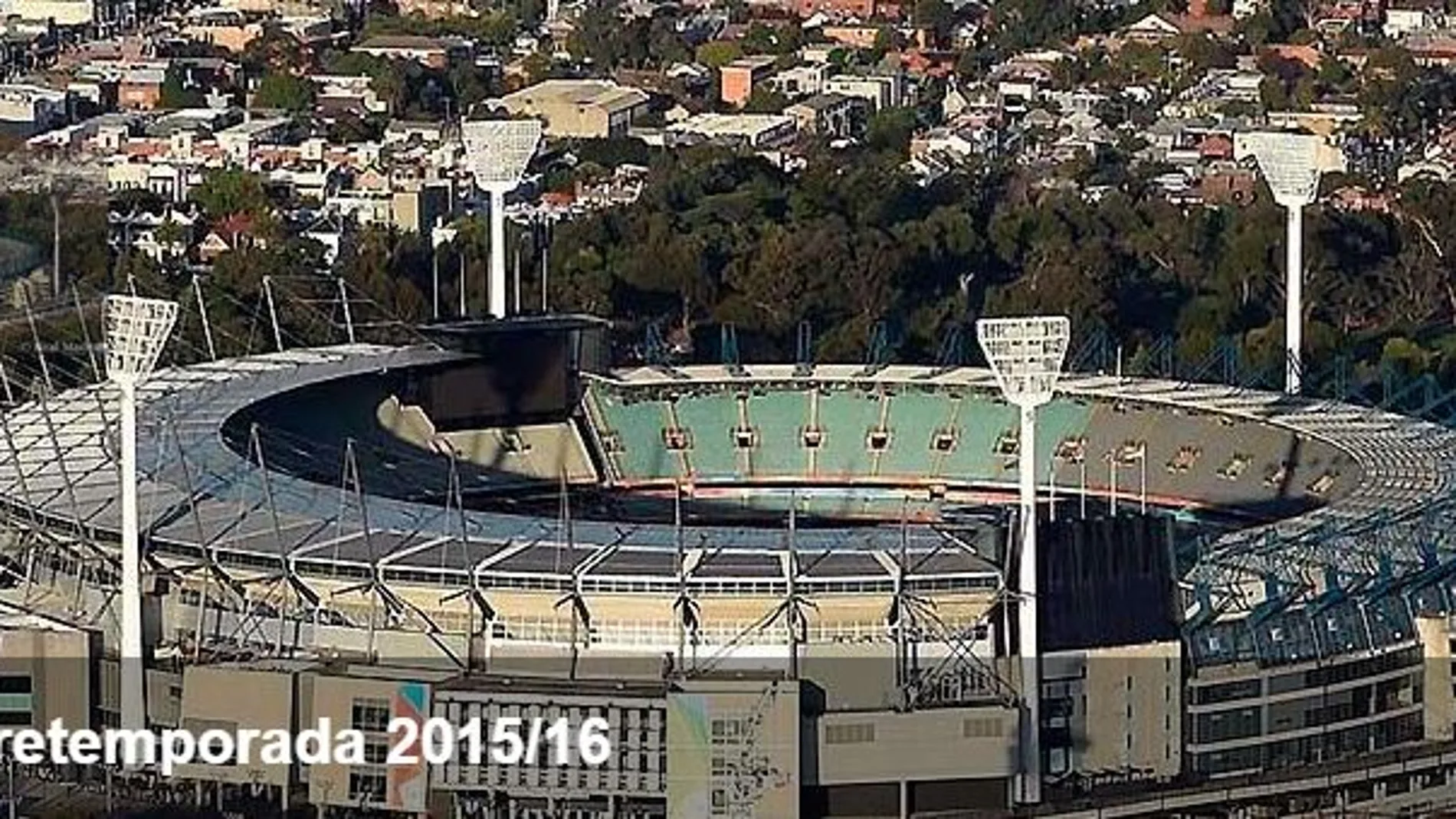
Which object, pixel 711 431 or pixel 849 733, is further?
pixel 711 431

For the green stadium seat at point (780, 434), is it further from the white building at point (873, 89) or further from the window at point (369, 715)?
the white building at point (873, 89)

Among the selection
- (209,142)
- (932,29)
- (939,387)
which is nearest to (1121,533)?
(939,387)

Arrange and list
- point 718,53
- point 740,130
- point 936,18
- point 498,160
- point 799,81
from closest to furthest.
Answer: point 498,160
point 740,130
point 799,81
point 718,53
point 936,18

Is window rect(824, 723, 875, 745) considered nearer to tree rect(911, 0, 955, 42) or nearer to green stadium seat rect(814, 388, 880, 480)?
green stadium seat rect(814, 388, 880, 480)

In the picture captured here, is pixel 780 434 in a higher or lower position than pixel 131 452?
lower

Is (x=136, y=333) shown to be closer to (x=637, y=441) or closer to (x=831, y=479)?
(x=637, y=441)

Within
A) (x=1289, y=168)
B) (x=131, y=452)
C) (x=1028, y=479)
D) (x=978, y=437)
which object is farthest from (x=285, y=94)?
(x=1028, y=479)

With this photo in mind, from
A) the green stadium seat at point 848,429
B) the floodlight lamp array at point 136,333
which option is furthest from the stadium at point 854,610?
the green stadium seat at point 848,429

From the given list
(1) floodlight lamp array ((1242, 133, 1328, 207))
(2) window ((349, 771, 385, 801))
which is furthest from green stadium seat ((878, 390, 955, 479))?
(2) window ((349, 771, 385, 801))

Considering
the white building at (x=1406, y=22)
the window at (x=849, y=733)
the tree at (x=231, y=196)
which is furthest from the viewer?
the white building at (x=1406, y=22)
